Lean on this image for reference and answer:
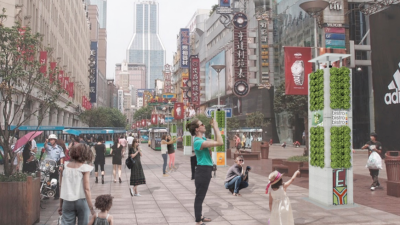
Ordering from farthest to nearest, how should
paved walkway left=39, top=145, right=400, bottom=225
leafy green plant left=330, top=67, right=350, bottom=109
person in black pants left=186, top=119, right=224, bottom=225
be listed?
leafy green plant left=330, top=67, right=350, bottom=109
paved walkway left=39, top=145, right=400, bottom=225
person in black pants left=186, top=119, right=224, bottom=225

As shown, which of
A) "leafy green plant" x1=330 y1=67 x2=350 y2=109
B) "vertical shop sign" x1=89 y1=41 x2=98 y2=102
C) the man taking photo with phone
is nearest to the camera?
"leafy green plant" x1=330 y1=67 x2=350 y2=109

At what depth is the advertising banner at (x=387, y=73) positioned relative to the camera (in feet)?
72.0

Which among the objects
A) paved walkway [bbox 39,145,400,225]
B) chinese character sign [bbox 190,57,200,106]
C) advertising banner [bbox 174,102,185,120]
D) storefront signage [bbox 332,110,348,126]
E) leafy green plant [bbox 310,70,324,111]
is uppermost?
chinese character sign [bbox 190,57,200,106]

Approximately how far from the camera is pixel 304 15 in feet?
150

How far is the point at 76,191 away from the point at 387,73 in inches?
864

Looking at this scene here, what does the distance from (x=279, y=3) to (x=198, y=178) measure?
49.7 meters

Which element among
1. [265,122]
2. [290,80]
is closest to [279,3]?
[265,122]

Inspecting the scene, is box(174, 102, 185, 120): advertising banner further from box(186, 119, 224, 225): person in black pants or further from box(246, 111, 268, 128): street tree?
box(186, 119, 224, 225): person in black pants

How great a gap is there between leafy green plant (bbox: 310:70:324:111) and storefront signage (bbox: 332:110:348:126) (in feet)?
1.16

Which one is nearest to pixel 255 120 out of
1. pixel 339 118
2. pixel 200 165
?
pixel 339 118

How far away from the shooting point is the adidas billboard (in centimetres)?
2192

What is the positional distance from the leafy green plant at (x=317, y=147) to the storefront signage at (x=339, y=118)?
1.19 feet

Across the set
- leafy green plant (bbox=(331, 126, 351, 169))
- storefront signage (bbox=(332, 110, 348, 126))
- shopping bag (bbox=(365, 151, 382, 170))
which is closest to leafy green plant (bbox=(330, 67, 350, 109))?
storefront signage (bbox=(332, 110, 348, 126))

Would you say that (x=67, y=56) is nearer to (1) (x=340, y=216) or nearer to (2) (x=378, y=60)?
(2) (x=378, y=60)
